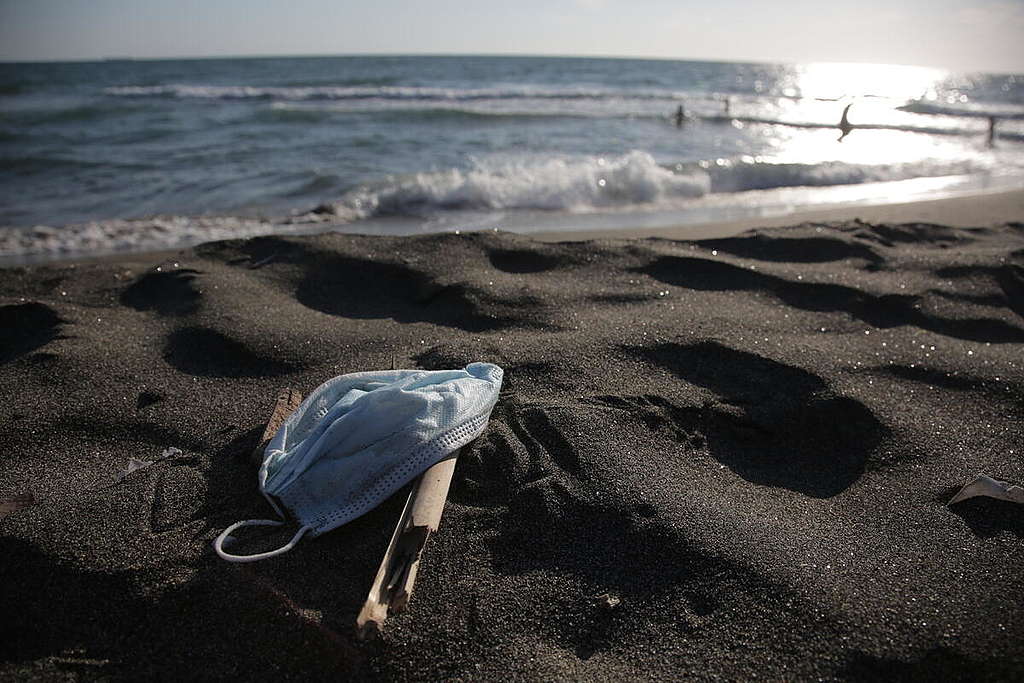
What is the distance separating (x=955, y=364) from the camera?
3.00 m

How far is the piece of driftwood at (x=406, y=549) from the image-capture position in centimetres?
163

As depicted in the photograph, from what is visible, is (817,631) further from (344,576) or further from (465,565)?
(344,576)

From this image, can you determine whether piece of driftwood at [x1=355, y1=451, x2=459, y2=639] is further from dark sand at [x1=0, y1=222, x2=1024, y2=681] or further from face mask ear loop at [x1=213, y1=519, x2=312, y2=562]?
face mask ear loop at [x1=213, y1=519, x2=312, y2=562]

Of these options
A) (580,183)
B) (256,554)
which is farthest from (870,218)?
(256,554)

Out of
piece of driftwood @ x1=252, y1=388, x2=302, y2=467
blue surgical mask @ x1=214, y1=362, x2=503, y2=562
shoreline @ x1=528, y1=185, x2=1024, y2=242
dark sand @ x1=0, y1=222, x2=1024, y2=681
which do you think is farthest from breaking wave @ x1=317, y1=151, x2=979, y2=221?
blue surgical mask @ x1=214, y1=362, x2=503, y2=562

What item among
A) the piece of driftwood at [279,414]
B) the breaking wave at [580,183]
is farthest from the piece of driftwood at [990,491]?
the breaking wave at [580,183]

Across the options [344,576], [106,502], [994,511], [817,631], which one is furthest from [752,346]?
[106,502]

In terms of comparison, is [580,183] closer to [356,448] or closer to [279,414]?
[279,414]

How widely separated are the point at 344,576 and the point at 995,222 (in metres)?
6.69

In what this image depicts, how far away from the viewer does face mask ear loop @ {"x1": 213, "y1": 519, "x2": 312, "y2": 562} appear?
185cm

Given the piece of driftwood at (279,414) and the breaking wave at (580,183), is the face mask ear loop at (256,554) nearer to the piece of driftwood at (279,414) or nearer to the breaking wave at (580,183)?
the piece of driftwood at (279,414)

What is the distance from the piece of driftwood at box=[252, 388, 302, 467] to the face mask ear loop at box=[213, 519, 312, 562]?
275mm

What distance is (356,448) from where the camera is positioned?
6.89 feet

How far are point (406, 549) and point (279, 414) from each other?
36.1 inches
